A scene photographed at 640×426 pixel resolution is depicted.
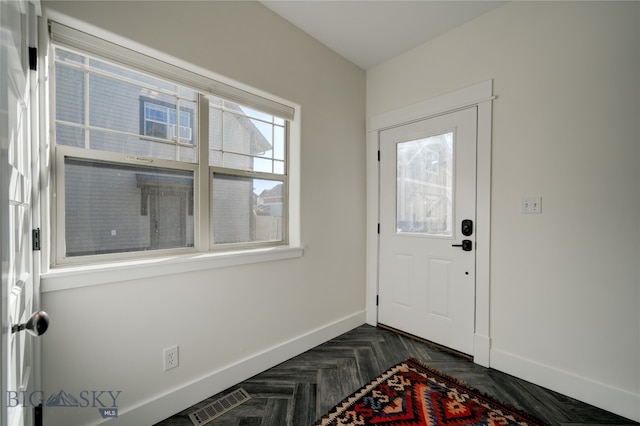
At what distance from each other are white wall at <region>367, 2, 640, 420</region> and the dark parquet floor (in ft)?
0.50

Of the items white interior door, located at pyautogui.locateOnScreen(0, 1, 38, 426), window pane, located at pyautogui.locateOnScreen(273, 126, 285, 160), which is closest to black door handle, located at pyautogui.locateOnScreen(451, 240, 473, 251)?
window pane, located at pyautogui.locateOnScreen(273, 126, 285, 160)

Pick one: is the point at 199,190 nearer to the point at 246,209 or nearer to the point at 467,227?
the point at 246,209

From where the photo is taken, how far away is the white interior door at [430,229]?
2.40 metres

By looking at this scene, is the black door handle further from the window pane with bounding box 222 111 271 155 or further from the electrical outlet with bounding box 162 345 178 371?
the electrical outlet with bounding box 162 345 178 371

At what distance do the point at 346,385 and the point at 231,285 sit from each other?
42.3 inches

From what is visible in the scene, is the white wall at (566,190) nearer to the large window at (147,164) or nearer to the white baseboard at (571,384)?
the white baseboard at (571,384)

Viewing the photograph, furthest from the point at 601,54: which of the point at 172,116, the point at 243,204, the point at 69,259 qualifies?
the point at 69,259

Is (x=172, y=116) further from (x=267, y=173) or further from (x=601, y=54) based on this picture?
(x=601, y=54)

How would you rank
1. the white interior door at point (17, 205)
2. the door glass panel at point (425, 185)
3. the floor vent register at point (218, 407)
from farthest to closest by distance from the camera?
1. the door glass panel at point (425, 185)
2. the floor vent register at point (218, 407)
3. the white interior door at point (17, 205)

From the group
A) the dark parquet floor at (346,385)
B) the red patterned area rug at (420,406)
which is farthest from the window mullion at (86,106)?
the red patterned area rug at (420,406)

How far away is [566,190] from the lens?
75.7 inches

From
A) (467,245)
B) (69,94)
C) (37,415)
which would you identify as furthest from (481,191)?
(37,415)

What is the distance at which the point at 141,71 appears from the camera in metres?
1.65

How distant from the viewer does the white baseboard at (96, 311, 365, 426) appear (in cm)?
159
